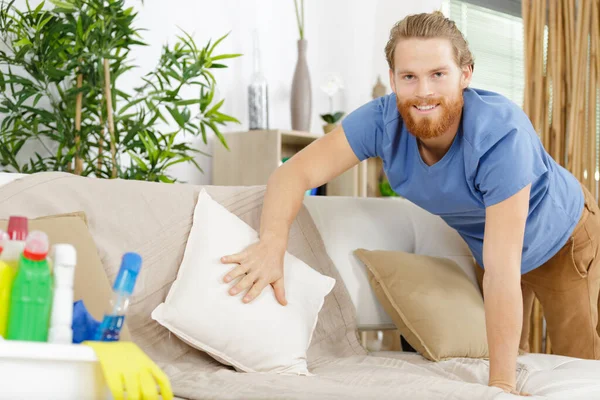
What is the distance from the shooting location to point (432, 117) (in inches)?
65.6

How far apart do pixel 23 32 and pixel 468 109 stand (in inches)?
65.4

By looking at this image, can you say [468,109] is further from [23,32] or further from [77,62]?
[23,32]

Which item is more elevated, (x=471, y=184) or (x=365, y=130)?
(x=365, y=130)

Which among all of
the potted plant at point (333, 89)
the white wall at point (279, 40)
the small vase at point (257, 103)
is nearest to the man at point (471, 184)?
the small vase at point (257, 103)

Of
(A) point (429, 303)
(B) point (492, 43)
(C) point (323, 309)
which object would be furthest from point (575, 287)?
(B) point (492, 43)

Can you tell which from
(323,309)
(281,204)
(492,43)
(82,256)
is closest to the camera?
(82,256)

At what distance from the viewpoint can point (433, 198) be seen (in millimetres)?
1827

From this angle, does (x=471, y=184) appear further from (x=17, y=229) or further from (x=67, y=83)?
(x=67, y=83)

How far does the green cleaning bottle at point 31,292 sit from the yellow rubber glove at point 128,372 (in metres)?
0.06

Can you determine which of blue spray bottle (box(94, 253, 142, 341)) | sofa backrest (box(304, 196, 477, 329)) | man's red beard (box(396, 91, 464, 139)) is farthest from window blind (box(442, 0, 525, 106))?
blue spray bottle (box(94, 253, 142, 341))

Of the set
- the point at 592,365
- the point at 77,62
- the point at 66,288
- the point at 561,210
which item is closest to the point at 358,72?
the point at 77,62

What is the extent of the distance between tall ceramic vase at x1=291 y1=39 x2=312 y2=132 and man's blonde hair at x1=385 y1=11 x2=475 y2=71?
5.71 feet

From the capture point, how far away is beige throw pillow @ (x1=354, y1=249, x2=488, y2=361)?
6.27 feet

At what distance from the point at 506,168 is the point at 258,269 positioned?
580mm
